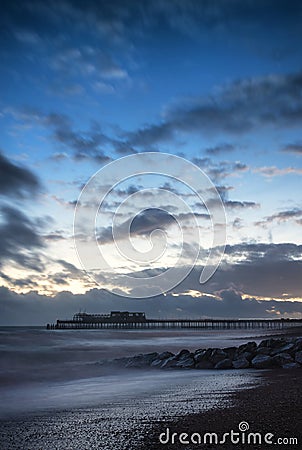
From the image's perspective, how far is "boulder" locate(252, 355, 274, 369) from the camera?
13.0 metres

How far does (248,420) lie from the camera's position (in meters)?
5.96

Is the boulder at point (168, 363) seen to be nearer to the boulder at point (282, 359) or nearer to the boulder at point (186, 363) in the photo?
the boulder at point (186, 363)

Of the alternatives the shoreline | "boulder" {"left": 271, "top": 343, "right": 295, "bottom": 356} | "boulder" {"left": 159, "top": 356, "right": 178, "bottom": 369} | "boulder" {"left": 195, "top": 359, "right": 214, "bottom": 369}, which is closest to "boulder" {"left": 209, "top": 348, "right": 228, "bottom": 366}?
"boulder" {"left": 195, "top": 359, "right": 214, "bottom": 369}

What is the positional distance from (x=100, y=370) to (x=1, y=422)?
380 inches

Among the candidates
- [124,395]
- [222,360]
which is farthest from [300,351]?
[124,395]

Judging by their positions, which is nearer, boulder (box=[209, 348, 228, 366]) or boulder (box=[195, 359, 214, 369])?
boulder (box=[195, 359, 214, 369])

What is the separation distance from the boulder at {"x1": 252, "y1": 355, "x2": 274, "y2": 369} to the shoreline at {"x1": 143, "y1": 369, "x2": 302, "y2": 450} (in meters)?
4.95

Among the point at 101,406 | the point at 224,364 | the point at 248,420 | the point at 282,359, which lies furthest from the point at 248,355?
the point at 248,420

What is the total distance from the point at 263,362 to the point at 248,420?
7.70 meters

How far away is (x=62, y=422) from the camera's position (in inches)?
254

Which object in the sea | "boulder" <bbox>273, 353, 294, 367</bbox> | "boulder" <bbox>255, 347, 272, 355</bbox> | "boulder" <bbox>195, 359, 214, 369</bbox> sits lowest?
the sea

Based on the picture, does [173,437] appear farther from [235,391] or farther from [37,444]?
[235,391]

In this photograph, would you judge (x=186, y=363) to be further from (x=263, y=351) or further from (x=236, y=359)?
(x=263, y=351)

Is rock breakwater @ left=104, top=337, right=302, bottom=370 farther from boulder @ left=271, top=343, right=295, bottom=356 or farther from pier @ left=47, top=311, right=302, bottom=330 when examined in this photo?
pier @ left=47, top=311, right=302, bottom=330
